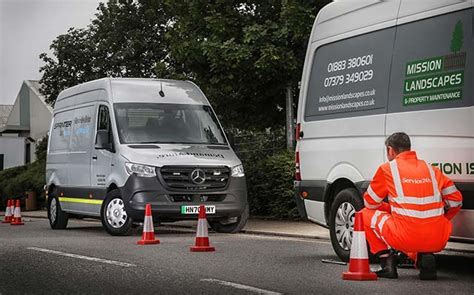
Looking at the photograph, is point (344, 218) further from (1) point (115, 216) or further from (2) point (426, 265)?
(1) point (115, 216)

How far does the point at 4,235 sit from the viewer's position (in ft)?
52.4

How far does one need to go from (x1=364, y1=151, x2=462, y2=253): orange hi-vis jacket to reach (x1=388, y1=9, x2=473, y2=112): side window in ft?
2.22

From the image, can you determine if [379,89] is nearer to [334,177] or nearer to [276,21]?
[334,177]

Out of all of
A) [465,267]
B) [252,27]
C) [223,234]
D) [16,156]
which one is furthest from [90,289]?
[16,156]

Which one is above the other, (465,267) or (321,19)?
(321,19)

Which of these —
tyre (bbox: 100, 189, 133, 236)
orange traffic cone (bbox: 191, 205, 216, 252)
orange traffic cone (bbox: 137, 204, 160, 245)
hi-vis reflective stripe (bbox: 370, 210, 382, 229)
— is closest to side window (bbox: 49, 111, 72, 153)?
tyre (bbox: 100, 189, 133, 236)

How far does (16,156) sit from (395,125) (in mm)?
50516

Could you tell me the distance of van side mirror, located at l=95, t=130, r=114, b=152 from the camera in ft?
52.1

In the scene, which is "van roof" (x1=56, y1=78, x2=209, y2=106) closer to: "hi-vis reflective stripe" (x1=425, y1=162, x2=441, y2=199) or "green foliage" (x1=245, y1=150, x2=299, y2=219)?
"green foliage" (x1=245, y1=150, x2=299, y2=219)

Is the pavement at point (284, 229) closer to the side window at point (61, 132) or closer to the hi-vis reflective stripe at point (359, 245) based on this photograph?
the side window at point (61, 132)

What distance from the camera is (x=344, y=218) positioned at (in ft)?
33.9

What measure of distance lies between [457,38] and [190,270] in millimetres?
3551

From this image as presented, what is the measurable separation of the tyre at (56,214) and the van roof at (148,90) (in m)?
2.47

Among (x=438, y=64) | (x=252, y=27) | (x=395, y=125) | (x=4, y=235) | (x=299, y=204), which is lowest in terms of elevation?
(x=4, y=235)
